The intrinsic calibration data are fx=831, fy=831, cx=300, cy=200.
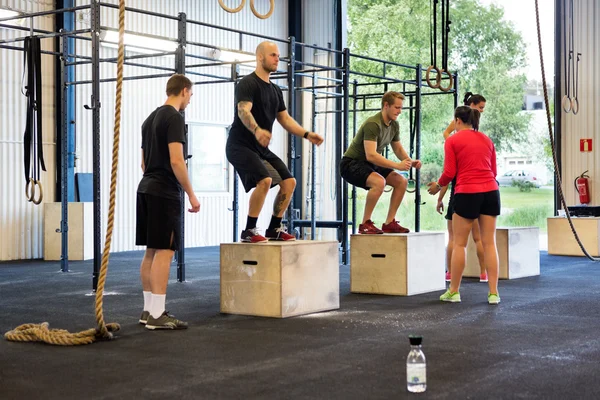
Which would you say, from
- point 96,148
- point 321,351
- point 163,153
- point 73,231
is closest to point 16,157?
point 73,231

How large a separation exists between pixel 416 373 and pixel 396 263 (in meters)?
3.58

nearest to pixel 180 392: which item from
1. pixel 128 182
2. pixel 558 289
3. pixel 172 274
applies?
pixel 558 289

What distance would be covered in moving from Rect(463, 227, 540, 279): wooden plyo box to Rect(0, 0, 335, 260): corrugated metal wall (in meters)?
5.87

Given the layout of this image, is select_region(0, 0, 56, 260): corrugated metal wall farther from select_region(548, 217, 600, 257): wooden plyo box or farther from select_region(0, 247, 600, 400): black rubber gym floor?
select_region(548, 217, 600, 257): wooden plyo box

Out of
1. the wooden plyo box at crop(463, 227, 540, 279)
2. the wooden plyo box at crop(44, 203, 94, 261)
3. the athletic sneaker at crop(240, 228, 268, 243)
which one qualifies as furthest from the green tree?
the athletic sneaker at crop(240, 228, 268, 243)

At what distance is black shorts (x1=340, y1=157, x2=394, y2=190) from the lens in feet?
23.1

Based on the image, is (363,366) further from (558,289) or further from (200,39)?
(200,39)

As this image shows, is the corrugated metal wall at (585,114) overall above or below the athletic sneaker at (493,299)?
above

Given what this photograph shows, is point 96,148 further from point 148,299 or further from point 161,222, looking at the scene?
point 161,222

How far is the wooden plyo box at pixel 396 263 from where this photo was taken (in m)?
6.88

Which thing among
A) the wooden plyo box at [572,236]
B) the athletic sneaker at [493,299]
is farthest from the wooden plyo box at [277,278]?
the wooden plyo box at [572,236]

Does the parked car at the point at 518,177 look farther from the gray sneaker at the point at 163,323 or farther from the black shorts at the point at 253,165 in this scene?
the gray sneaker at the point at 163,323

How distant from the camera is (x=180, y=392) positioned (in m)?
3.44

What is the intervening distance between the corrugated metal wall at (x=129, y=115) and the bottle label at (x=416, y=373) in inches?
353
